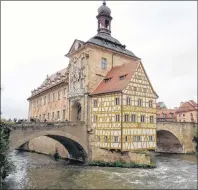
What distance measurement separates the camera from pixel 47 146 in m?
33.1

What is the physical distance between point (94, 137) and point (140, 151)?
15.9 ft

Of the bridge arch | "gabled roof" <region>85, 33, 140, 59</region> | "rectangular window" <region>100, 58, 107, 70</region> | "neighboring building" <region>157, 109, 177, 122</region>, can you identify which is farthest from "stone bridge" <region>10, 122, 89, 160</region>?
"neighboring building" <region>157, 109, 177, 122</region>

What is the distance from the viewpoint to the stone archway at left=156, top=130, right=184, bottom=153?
34.3m

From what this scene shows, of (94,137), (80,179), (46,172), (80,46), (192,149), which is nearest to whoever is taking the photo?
(80,179)

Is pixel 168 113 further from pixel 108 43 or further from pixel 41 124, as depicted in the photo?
pixel 41 124

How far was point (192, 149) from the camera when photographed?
111 feet

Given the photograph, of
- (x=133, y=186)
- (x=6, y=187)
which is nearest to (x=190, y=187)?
(x=133, y=186)

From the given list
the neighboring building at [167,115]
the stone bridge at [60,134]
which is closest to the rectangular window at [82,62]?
the stone bridge at [60,134]

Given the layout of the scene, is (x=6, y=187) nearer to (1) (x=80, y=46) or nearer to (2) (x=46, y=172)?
(2) (x=46, y=172)

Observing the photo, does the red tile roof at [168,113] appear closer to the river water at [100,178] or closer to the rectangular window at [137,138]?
the rectangular window at [137,138]

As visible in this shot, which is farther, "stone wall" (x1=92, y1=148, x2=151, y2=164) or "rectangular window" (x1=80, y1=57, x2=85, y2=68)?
"rectangular window" (x1=80, y1=57, x2=85, y2=68)

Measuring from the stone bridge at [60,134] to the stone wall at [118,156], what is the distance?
126cm

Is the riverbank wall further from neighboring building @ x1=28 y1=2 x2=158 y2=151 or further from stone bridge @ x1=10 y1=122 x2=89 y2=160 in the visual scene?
neighboring building @ x1=28 y1=2 x2=158 y2=151

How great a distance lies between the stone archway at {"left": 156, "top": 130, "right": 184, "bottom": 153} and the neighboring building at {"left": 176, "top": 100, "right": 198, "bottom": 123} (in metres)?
14.7
